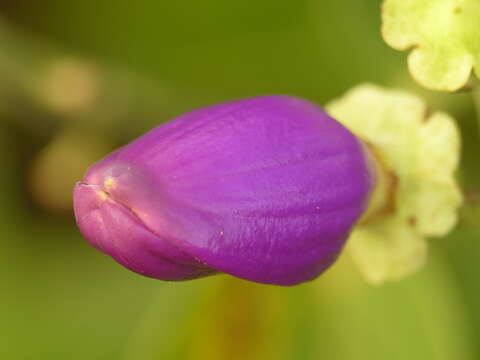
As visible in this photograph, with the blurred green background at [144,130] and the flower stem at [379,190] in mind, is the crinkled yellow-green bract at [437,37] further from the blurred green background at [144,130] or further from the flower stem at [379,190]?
the blurred green background at [144,130]

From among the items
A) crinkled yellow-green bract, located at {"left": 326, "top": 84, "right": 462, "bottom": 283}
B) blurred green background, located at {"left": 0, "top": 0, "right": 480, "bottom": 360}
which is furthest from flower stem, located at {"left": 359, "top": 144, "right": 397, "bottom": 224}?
blurred green background, located at {"left": 0, "top": 0, "right": 480, "bottom": 360}

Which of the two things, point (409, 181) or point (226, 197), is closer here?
point (226, 197)

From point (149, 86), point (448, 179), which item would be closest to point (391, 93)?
point (448, 179)

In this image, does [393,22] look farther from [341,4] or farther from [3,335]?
[3,335]

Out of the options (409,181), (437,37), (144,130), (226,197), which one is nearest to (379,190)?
(409,181)

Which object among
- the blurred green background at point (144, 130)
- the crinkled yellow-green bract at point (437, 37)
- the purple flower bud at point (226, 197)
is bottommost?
the blurred green background at point (144, 130)

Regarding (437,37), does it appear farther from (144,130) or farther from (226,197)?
(144,130)

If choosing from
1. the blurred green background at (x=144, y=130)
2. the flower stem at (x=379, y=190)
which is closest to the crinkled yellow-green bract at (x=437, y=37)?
the flower stem at (x=379, y=190)
